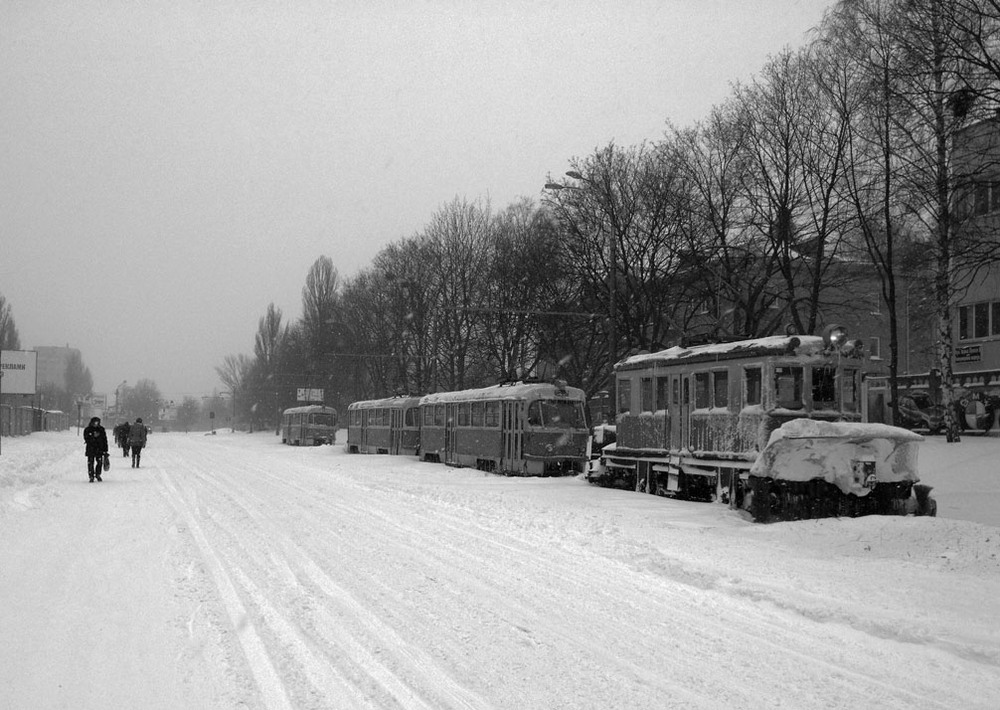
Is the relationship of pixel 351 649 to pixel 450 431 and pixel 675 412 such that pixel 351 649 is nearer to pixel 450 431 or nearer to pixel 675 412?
pixel 675 412

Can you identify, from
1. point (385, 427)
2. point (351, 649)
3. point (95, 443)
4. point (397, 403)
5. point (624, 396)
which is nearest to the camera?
point (351, 649)

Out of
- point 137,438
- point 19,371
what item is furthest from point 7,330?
point 137,438

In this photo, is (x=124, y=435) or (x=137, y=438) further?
(x=124, y=435)

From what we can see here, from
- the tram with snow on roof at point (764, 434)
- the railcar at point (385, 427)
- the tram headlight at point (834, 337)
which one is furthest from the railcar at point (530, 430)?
the tram headlight at point (834, 337)

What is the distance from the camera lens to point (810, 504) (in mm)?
15125

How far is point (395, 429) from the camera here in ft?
143

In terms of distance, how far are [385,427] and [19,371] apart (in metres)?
32.5

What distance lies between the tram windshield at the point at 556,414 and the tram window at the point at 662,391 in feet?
28.4

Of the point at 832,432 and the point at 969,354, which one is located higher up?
the point at 969,354

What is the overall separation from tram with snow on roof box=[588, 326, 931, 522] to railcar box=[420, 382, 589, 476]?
5938 millimetres

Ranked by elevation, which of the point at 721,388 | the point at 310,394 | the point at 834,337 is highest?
the point at 834,337

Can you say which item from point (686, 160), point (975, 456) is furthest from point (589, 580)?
point (686, 160)

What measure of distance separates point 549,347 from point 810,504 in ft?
89.1

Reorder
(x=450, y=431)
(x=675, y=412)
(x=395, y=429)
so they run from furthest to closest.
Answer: (x=395, y=429), (x=450, y=431), (x=675, y=412)
